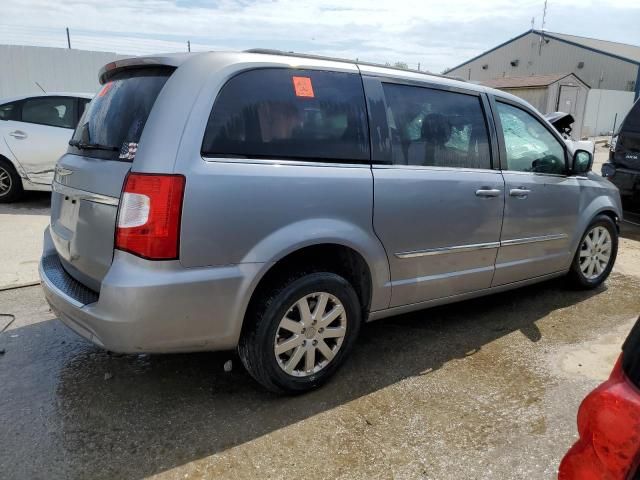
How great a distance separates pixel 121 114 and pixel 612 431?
2.54 m

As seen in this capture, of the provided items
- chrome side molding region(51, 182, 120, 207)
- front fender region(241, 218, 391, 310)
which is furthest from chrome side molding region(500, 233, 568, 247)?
chrome side molding region(51, 182, 120, 207)

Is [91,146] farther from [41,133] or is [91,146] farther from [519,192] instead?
[41,133]

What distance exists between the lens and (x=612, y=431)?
1.26 metres

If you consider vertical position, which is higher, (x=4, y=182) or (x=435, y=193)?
(x=435, y=193)

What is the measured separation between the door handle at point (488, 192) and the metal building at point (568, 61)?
29010mm

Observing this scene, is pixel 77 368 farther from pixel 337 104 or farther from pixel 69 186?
pixel 337 104

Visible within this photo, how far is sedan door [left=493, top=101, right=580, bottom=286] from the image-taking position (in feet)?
12.4

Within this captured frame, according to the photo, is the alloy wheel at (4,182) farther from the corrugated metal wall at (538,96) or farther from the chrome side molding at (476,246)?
the corrugated metal wall at (538,96)

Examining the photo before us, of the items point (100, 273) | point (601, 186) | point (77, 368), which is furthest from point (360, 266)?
point (601, 186)

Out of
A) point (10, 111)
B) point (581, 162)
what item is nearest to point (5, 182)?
point (10, 111)

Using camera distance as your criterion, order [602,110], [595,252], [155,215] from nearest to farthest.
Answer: [155,215] → [595,252] → [602,110]

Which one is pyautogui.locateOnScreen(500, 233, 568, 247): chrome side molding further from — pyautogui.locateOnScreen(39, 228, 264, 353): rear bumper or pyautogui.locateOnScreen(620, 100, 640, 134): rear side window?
pyautogui.locateOnScreen(620, 100, 640, 134): rear side window

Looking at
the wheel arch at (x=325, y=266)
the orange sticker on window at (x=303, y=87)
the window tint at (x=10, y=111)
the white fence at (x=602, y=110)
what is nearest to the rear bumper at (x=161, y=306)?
the wheel arch at (x=325, y=266)

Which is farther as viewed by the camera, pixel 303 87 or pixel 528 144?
pixel 528 144
